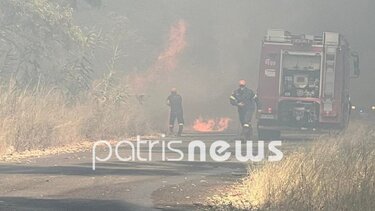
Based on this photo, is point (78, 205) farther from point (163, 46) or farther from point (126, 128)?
point (163, 46)

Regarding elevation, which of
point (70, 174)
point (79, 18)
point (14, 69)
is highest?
point (79, 18)

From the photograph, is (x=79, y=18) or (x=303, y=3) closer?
(x=79, y=18)

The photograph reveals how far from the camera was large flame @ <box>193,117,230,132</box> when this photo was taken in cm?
3047

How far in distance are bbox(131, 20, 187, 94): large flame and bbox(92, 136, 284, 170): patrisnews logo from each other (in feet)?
45.1

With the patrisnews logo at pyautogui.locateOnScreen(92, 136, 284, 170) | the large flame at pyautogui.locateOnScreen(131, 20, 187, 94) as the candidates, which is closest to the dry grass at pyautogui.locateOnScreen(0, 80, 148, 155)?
the patrisnews logo at pyautogui.locateOnScreen(92, 136, 284, 170)

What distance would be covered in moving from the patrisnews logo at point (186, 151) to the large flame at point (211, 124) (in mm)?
11168

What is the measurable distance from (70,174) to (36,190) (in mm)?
1840

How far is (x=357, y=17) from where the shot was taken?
38.8 m

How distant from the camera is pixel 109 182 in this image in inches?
391

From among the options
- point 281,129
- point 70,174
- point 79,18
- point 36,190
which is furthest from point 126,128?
point 79,18

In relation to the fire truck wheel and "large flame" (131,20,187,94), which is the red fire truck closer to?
the fire truck wheel

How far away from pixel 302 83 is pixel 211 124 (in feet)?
33.3

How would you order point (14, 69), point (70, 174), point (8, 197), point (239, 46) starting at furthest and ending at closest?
point (239, 46)
point (14, 69)
point (70, 174)
point (8, 197)

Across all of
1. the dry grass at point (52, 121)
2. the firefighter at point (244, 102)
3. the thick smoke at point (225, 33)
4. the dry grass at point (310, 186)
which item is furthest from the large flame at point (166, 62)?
the dry grass at point (310, 186)
